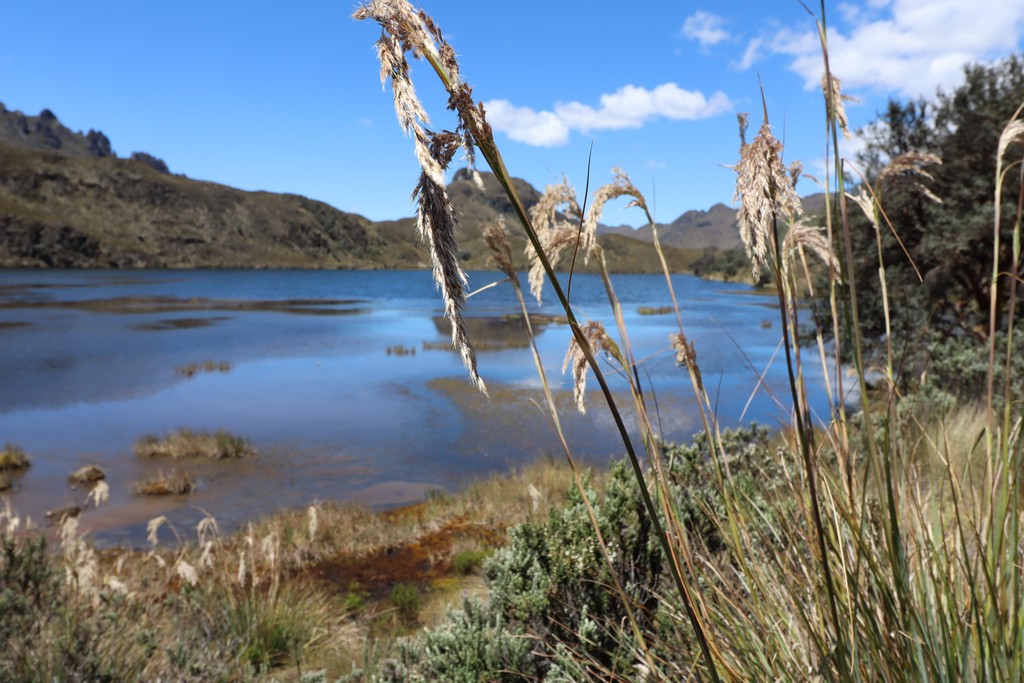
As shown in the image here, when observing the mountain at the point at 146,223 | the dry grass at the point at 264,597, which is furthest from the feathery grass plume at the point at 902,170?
the mountain at the point at 146,223

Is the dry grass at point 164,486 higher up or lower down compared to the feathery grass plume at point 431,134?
lower down

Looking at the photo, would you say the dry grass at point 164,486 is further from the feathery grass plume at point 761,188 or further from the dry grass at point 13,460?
the feathery grass plume at point 761,188

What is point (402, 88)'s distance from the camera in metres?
0.95

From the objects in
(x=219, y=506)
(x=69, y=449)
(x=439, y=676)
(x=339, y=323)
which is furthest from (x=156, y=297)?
(x=439, y=676)

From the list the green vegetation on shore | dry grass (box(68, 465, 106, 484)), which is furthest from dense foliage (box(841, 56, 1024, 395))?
dry grass (box(68, 465, 106, 484))

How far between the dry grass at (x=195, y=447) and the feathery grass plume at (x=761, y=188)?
→ 1517 cm

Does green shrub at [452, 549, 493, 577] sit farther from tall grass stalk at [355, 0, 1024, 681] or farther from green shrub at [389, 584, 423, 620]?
tall grass stalk at [355, 0, 1024, 681]

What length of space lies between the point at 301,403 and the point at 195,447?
16.5 ft

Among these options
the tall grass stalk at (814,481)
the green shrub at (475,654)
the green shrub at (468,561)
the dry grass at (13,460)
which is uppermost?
the tall grass stalk at (814,481)

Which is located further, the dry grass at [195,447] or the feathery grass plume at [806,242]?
the dry grass at [195,447]

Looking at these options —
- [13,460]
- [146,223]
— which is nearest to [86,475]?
[13,460]

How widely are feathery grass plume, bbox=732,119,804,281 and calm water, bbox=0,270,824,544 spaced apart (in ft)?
1.67

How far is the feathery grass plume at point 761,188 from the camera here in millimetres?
1313

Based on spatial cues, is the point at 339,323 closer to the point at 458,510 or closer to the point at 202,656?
the point at 458,510
